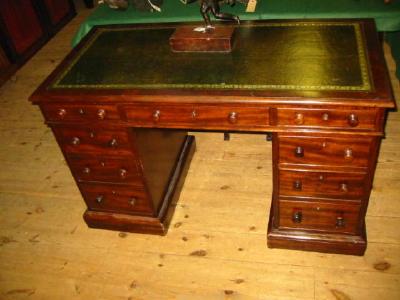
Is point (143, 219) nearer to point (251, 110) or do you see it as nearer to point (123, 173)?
point (123, 173)

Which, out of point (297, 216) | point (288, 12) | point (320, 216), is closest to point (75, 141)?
point (297, 216)

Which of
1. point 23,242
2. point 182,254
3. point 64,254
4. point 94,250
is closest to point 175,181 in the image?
point 182,254

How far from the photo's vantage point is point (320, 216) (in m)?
2.14

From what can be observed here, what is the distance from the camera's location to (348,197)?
2006mm

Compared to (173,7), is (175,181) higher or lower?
lower

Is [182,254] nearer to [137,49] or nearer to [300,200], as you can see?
[300,200]

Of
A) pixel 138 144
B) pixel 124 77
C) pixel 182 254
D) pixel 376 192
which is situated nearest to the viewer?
pixel 124 77

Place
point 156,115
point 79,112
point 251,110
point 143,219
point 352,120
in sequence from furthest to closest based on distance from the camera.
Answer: point 143,219 → point 79,112 → point 156,115 → point 251,110 → point 352,120

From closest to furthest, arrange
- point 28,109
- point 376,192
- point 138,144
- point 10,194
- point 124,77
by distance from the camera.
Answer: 1. point 124,77
2. point 138,144
3. point 376,192
4. point 10,194
5. point 28,109

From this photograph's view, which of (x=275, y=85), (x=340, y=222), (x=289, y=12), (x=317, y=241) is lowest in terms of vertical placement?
(x=317, y=241)

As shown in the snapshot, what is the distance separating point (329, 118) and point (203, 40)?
30.7 inches

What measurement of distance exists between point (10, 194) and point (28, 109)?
1334 mm

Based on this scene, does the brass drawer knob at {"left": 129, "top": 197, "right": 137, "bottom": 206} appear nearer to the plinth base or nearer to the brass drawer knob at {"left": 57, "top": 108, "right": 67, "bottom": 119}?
the brass drawer knob at {"left": 57, "top": 108, "right": 67, "bottom": 119}

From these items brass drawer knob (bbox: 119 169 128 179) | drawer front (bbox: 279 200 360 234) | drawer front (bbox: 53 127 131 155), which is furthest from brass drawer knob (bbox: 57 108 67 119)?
drawer front (bbox: 279 200 360 234)
